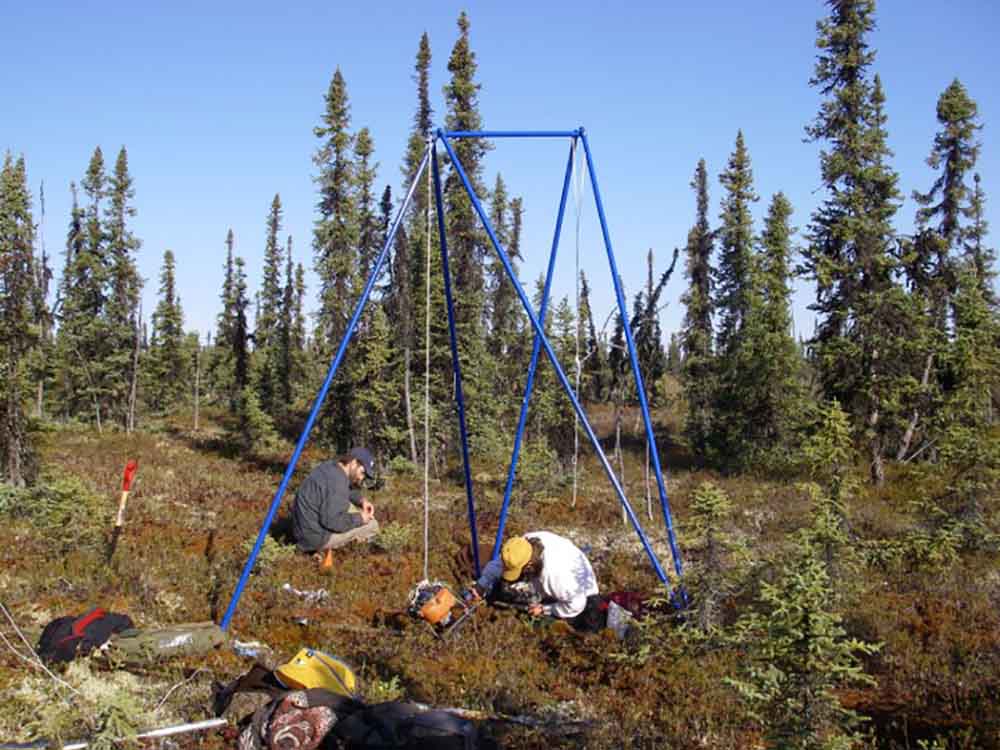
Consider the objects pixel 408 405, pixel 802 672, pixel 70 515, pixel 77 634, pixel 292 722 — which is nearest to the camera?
pixel 802 672

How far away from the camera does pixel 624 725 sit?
6.61 metres

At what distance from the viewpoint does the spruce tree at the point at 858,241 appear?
23.9 meters

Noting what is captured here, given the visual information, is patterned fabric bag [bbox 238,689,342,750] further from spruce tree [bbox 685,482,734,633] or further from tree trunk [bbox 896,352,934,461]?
tree trunk [bbox 896,352,934,461]

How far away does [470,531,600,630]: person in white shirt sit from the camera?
9516mm

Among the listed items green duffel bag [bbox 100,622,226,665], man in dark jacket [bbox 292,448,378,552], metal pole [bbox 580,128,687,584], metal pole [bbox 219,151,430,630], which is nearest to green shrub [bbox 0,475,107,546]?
man in dark jacket [bbox 292,448,378,552]

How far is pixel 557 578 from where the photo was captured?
31.5 feet

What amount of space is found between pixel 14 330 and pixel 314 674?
59.6 ft

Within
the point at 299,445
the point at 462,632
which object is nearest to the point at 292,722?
the point at 462,632

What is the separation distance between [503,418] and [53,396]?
106ft

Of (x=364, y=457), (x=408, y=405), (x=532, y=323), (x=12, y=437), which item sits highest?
(x=532, y=323)

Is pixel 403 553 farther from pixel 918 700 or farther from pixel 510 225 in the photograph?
pixel 510 225

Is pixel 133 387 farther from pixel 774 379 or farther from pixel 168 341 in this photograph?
pixel 774 379

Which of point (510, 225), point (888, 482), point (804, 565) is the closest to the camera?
point (804, 565)

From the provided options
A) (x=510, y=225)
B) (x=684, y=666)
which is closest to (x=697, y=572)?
(x=684, y=666)
